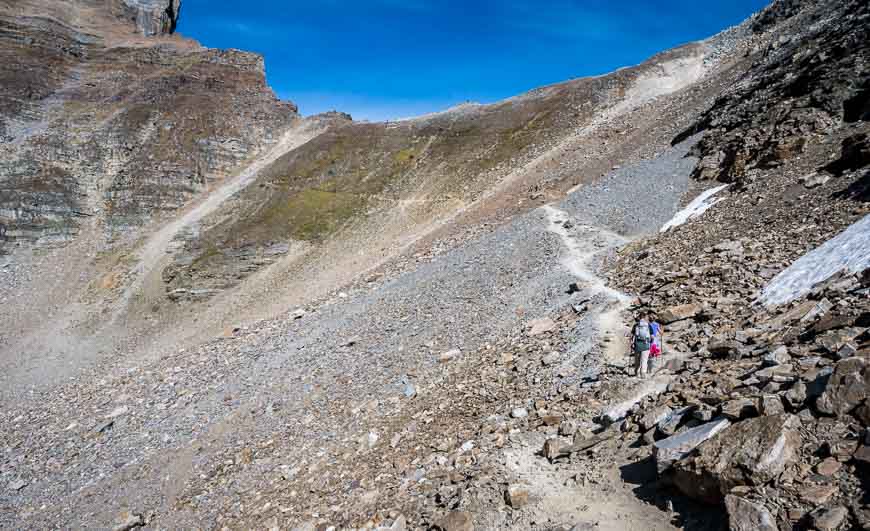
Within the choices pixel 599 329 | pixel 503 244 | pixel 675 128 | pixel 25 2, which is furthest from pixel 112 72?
pixel 599 329

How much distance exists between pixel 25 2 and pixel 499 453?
3872 inches

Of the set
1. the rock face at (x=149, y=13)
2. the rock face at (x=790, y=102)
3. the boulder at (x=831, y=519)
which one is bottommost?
the boulder at (x=831, y=519)

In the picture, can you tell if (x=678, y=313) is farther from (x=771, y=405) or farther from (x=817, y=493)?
(x=817, y=493)

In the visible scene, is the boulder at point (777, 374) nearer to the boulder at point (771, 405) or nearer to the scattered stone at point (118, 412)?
the boulder at point (771, 405)

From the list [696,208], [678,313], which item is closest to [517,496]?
[678,313]

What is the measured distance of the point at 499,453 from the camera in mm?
10688

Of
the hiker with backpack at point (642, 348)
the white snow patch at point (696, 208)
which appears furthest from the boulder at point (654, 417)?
the white snow patch at point (696, 208)

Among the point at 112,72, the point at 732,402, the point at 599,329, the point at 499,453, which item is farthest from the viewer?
the point at 112,72

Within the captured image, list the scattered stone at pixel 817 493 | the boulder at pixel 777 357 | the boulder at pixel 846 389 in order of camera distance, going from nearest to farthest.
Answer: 1. the scattered stone at pixel 817 493
2. the boulder at pixel 846 389
3. the boulder at pixel 777 357

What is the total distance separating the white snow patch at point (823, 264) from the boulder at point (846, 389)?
18.6ft

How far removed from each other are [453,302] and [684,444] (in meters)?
15.2

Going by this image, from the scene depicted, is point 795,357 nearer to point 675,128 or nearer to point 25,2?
point 675,128

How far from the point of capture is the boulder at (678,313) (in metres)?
13.4

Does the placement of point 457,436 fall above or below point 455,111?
below
